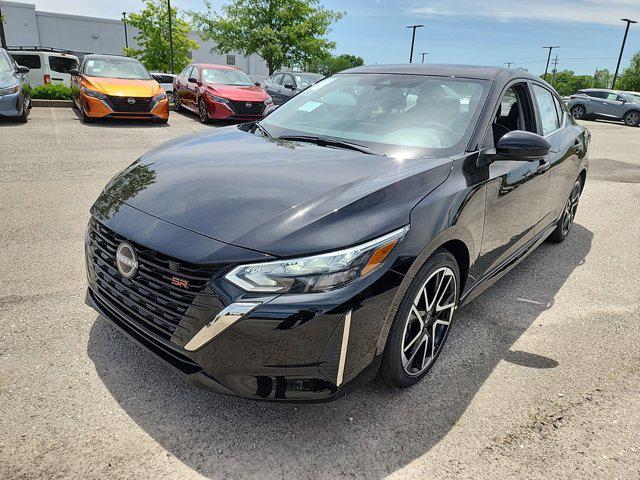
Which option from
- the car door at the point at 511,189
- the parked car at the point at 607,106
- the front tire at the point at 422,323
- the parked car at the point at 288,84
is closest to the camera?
the front tire at the point at 422,323

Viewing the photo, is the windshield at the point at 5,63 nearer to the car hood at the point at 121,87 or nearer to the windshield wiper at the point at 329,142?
the car hood at the point at 121,87

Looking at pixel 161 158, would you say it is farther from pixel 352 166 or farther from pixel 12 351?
pixel 12 351

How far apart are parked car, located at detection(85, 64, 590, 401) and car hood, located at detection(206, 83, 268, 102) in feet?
30.1

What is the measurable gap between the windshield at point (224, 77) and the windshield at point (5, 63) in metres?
4.29

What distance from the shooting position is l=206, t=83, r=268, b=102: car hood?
12031 millimetres

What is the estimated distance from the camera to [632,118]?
73.3 ft

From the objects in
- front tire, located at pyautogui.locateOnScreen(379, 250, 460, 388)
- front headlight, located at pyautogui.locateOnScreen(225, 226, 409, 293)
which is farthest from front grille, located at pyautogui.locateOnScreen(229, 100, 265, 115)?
front headlight, located at pyautogui.locateOnScreen(225, 226, 409, 293)

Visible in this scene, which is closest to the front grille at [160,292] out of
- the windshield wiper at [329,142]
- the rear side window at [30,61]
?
the windshield wiper at [329,142]

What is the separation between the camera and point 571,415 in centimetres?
243

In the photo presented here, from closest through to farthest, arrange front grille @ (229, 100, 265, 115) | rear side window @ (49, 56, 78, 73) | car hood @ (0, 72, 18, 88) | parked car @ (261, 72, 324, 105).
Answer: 1. car hood @ (0, 72, 18, 88)
2. front grille @ (229, 100, 265, 115)
3. parked car @ (261, 72, 324, 105)
4. rear side window @ (49, 56, 78, 73)

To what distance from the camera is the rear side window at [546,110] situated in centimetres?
381

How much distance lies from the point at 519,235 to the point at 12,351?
10.5ft

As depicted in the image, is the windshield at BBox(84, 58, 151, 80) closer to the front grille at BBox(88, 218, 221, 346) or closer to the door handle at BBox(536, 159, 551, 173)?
the door handle at BBox(536, 159, 551, 173)

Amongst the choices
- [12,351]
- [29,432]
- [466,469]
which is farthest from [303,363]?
[12,351]
